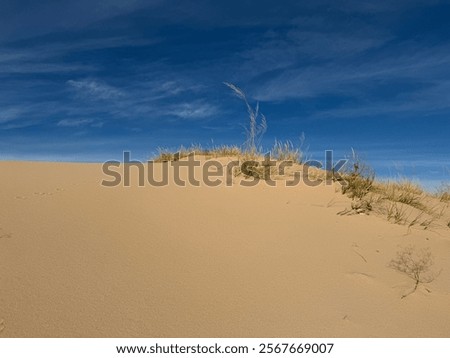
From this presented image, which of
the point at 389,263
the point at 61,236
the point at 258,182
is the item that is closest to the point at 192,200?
the point at 258,182

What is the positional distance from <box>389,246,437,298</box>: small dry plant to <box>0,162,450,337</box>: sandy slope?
72 mm

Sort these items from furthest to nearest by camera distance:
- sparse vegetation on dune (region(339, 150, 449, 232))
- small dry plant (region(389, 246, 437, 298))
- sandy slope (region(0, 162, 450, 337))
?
sparse vegetation on dune (region(339, 150, 449, 232)), small dry plant (region(389, 246, 437, 298)), sandy slope (region(0, 162, 450, 337))

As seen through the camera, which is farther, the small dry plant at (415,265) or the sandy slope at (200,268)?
the small dry plant at (415,265)

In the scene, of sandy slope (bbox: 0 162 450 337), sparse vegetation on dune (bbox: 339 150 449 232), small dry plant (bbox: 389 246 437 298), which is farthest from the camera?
sparse vegetation on dune (bbox: 339 150 449 232)

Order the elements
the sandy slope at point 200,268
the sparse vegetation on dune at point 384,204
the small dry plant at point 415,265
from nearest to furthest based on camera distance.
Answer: the sandy slope at point 200,268, the small dry plant at point 415,265, the sparse vegetation on dune at point 384,204

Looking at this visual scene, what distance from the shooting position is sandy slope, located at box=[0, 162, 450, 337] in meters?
2.33

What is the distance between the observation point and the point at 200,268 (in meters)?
2.98

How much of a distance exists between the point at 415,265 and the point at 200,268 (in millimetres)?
1781

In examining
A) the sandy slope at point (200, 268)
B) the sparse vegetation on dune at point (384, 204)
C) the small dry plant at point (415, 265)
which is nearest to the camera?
the sandy slope at point (200, 268)

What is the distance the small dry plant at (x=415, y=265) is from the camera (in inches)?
127

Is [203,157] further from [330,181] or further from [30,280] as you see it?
[30,280]

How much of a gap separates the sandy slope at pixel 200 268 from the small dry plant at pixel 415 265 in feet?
0.24

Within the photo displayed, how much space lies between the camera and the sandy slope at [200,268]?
2326 millimetres

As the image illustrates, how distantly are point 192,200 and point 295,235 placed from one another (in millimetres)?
1219
